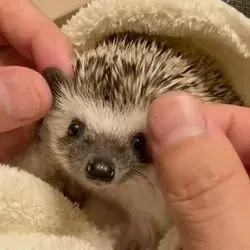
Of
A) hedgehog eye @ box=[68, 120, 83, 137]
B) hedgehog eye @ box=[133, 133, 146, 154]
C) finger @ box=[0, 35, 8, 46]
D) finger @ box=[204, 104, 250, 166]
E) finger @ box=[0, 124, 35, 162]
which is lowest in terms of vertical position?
finger @ box=[0, 124, 35, 162]

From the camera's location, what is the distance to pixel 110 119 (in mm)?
1196

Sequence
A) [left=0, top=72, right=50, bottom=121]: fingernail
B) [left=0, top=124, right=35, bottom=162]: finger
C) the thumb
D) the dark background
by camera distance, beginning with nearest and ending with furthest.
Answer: the thumb → [left=0, top=72, right=50, bottom=121]: fingernail → [left=0, top=124, right=35, bottom=162]: finger → the dark background

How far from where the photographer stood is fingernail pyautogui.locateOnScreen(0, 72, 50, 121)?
107cm

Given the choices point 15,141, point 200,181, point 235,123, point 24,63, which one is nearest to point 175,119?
point 200,181

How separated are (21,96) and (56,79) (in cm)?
18

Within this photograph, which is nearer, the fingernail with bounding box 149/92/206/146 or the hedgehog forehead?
the fingernail with bounding box 149/92/206/146

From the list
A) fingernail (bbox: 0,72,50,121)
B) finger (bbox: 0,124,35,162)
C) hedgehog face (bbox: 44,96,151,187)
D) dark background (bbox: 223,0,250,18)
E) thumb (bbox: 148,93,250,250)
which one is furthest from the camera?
dark background (bbox: 223,0,250,18)

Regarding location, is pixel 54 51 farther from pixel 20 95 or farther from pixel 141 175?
pixel 141 175

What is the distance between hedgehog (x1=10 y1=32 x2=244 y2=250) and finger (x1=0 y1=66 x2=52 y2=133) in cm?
12

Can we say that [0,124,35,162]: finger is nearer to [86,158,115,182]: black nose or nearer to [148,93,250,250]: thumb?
[86,158,115,182]: black nose

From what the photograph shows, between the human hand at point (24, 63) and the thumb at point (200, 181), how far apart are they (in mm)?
285

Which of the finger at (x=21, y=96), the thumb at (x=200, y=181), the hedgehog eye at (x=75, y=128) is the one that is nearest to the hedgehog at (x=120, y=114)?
the hedgehog eye at (x=75, y=128)

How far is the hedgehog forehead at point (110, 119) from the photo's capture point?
118 cm

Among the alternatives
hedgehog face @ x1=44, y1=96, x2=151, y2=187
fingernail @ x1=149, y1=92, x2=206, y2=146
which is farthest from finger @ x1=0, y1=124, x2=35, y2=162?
fingernail @ x1=149, y1=92, x2=206, y2=146
